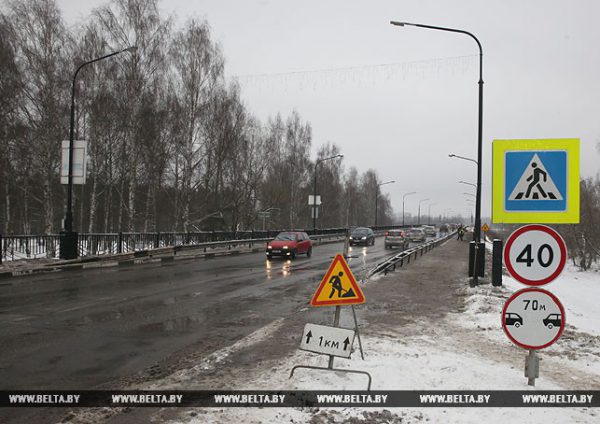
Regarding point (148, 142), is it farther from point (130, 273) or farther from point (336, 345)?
point (336, 345)

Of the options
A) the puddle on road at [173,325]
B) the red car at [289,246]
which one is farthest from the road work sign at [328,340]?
the red car at [289,246]

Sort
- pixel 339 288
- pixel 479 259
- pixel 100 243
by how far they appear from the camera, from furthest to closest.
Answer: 1. pixel 100 243
2. pixel 479 259
3. pixel 339 288

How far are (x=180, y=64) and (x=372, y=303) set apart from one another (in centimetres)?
2528

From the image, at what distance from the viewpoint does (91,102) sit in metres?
27.3

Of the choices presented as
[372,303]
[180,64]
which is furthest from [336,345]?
[180,64]

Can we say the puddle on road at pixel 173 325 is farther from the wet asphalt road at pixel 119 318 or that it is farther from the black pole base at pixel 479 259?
the black pole base at pixel 479 259

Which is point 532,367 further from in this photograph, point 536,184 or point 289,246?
point 289,246

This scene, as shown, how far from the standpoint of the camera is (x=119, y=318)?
855 cm

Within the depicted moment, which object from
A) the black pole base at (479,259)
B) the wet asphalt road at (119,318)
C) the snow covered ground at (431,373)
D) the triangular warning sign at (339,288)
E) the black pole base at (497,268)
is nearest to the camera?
the snow covered ground at (431,373)

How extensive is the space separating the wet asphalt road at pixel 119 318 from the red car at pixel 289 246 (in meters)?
7.75

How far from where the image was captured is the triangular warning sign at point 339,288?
5176 mm

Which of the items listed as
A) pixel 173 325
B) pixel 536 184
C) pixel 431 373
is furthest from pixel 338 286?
pixel 173 325

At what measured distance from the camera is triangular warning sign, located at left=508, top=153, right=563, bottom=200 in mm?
4883

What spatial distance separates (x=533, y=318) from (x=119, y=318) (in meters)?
7.31
